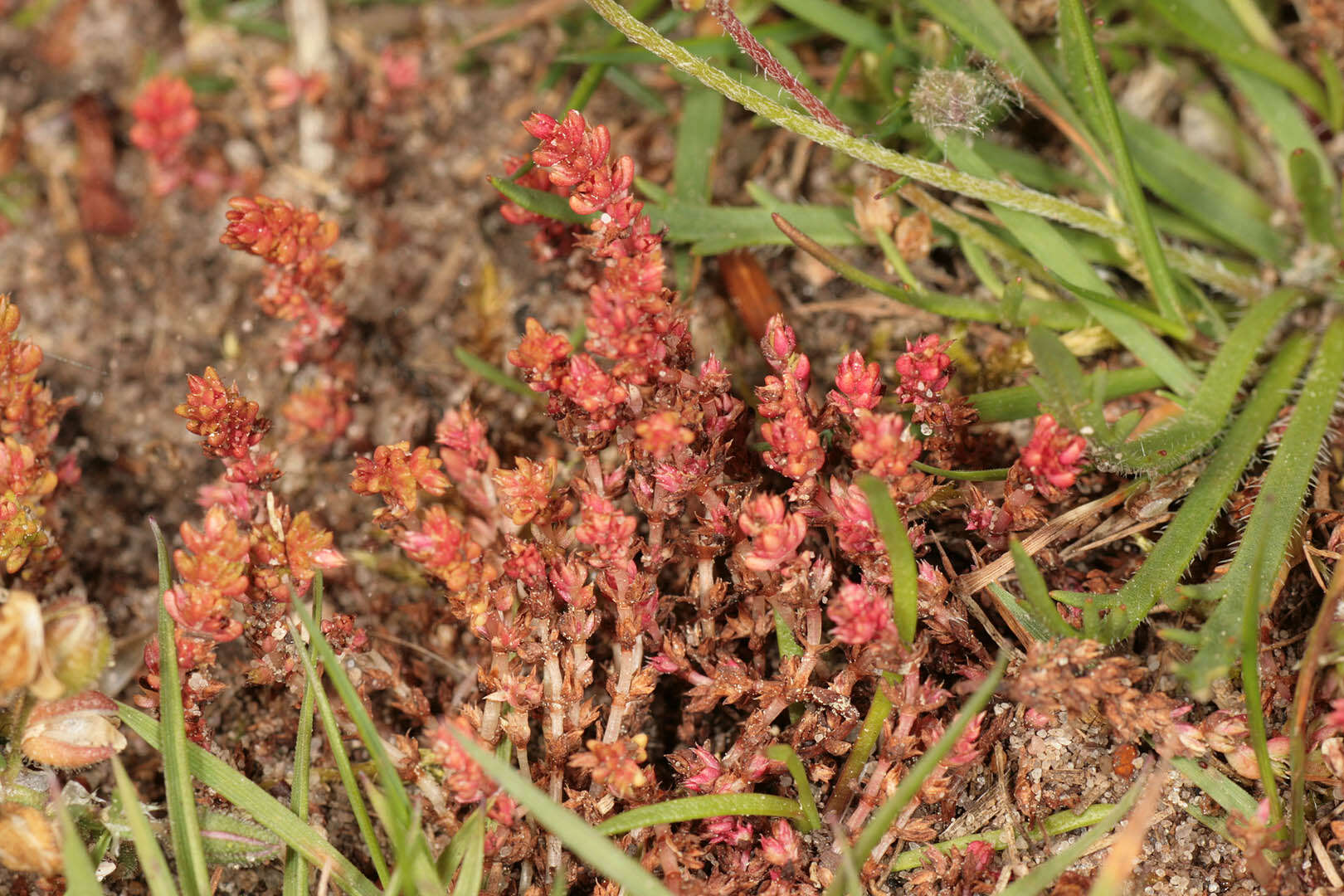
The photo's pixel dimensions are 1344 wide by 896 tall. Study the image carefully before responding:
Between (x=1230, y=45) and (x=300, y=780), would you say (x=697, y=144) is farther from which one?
(x=300, y=780)

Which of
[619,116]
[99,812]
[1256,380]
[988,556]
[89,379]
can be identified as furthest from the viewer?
[619,116]

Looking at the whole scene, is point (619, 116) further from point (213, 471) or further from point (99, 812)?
point (99, 812)

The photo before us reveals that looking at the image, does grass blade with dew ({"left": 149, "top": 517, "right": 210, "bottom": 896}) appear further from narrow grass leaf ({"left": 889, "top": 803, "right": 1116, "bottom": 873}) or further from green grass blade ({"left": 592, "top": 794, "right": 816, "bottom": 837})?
narrow grass leaf ({"left": 889, "top": 803, "right": 1116, "bottom": 873})

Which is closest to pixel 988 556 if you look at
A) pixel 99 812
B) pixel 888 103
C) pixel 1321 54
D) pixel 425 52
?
pixel 888 103

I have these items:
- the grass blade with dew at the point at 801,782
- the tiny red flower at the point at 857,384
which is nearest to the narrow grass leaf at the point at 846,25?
the tiny red flower at the point at 857,384

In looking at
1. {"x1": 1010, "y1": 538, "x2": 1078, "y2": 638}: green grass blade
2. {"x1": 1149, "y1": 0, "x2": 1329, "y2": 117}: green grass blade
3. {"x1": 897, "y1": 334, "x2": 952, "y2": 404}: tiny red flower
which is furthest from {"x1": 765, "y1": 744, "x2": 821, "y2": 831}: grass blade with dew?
{"x1": 1149, "y1": 0, "x2": 1329, "y2": 117}: green grass blade

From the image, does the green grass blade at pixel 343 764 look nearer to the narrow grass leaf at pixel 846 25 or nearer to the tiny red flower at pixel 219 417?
the tiny red flower at pixel 219 417

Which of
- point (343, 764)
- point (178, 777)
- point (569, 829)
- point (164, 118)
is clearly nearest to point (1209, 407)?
point (569, 829)
